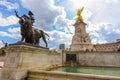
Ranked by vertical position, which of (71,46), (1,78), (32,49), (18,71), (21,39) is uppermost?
(71,46)

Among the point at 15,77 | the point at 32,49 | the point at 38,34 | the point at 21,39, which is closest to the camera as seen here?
the point at 15,77

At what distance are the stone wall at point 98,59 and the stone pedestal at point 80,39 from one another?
34.2ft

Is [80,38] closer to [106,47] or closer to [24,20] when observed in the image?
[106,47]

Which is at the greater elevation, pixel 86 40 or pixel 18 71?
pixel 86 40

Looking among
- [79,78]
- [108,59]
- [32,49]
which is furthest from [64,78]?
[108,59]

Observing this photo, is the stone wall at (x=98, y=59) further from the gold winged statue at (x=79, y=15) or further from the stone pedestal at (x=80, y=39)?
the gold winged statue at (x=79, y=15)

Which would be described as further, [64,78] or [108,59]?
[108,59]

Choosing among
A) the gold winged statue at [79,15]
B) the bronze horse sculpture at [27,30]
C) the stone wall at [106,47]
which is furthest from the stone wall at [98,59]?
the stone wall at [106,47]

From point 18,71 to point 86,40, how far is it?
80.7ft

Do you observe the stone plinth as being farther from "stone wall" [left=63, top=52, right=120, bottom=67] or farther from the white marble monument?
the white marble monument

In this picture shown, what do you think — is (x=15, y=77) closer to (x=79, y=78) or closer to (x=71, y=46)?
(x=79, y=78)

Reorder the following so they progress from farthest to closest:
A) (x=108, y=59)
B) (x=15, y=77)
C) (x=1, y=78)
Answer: (x=108, y=59)
(x=1, y=78)
(x=15, y=77)

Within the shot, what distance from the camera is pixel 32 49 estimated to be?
23.1 feet

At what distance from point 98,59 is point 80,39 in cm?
1208
